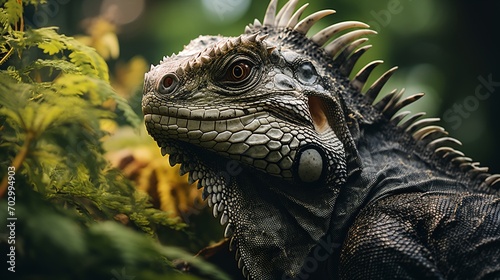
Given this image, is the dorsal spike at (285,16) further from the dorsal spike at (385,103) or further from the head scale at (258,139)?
the dorsal spike at (385,103)

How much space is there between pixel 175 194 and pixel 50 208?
3.21 m

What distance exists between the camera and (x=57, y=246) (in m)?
1.93

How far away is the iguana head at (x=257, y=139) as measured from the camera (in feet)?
10.9

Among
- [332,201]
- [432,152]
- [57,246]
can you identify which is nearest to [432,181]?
[432,152]

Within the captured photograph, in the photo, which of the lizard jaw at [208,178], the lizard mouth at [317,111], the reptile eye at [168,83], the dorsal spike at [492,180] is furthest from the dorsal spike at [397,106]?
the reptile eye at [168,83]

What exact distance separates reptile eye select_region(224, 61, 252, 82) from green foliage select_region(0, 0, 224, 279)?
2.26ft

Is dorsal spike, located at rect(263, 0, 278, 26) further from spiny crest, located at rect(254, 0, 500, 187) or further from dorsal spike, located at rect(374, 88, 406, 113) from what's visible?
dorsal spike, located at rect(374, 88, 406, 113)

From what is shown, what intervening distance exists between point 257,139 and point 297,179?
38 centimetres

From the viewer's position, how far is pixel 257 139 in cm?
330

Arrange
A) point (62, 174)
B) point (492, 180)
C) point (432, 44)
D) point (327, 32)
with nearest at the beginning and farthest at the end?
1. point (62, 174)
2. point (327, 32)
3. point (492, 180)
4. point (432, 44)

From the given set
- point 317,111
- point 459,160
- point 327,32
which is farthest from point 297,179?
point 459,160

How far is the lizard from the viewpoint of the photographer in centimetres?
326

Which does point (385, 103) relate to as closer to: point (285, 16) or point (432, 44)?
point (285, 16)

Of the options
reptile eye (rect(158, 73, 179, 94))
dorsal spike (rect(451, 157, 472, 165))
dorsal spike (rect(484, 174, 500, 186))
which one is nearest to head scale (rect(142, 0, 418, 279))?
reptile eye (rect(158, 73, 179, 94))
